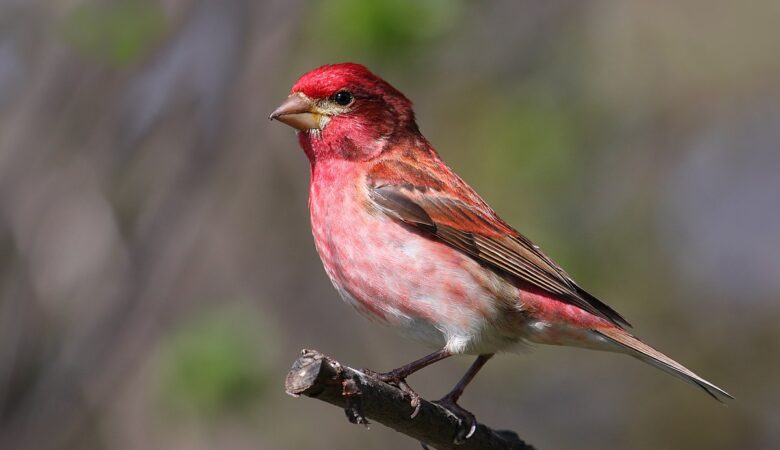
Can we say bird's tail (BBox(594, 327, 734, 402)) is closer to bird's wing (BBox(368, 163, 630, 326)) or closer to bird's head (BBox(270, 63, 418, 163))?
bird's wing (BBox(368, 163, 630, 326))

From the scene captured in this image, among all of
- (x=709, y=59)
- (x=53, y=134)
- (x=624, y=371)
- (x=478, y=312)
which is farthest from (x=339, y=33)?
(x=624, y=371)

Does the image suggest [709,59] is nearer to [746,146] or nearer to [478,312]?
[746,146]

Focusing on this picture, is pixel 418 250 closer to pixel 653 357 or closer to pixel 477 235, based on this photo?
pixel 477 235

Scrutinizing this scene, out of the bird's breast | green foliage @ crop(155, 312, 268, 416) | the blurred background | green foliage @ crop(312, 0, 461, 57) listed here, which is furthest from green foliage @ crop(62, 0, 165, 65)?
the bird's breast

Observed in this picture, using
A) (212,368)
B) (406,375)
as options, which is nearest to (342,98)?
(406,375)

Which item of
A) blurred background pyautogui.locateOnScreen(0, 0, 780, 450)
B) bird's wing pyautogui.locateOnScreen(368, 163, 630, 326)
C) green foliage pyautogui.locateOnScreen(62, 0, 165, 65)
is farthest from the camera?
blurred background pyautogui.locateOnScreen(0, 0, 780, 450)

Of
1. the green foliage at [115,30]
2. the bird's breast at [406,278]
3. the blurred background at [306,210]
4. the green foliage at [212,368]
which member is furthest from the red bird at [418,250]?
the green foliage at [212,368]
